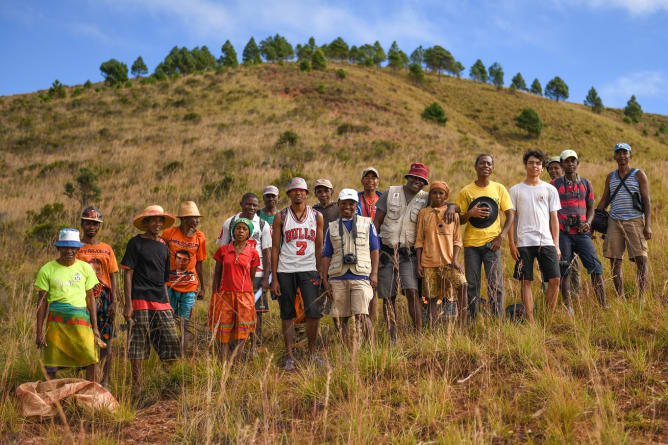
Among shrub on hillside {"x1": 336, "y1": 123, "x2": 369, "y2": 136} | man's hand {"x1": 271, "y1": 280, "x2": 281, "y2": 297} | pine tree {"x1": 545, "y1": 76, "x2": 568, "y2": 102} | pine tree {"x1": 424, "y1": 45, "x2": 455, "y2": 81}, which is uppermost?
pine tree {"x1": 424, "y1": 45, "x2": 455, "y2": 81}

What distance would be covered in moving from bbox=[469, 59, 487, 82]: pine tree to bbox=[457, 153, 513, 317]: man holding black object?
2857 inches

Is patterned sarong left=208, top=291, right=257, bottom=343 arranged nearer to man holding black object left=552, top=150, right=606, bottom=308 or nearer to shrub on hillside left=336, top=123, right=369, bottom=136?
man holding black object left=552, top=150, right=606, bottom=308

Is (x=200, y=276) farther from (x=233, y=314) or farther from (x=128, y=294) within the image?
(x=128, y=294)

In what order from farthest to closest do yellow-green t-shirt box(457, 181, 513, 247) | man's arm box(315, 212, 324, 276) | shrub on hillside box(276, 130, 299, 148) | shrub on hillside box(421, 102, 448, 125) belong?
1. shrub on hillside box(421, 102, 448, 125)
2. shrub on hillside box(276, 130, 299, 148)
3. man's arm box(315, 212, 324, 276)
4. yellow-green t-shirt box(457, 181, 513, 247)

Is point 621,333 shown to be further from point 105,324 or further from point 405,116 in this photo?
point 405,116

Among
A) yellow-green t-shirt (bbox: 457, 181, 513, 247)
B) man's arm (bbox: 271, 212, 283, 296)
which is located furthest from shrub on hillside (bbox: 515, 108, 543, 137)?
man's arm (bbox: 271, 212, 283, 296)

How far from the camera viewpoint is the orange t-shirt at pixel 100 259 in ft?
14.7

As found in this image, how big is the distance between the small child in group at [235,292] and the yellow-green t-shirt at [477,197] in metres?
2.41

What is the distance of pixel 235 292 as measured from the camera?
4.64m

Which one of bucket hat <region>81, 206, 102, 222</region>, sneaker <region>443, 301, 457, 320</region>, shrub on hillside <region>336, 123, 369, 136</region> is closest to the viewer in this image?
bucket hat <region>81, 206, 102, 222</region>

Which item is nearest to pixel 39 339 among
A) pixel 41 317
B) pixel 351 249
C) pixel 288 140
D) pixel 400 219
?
pixel 41 317

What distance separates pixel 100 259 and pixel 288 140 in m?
17.9

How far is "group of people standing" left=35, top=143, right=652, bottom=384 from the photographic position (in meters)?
4.33

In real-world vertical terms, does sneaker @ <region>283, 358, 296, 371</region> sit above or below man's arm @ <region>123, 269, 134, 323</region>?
below
